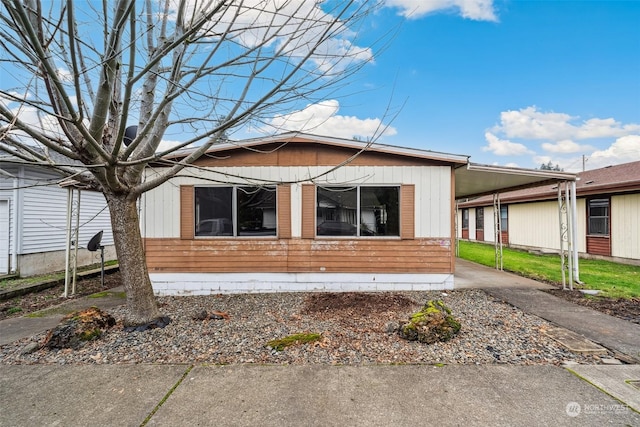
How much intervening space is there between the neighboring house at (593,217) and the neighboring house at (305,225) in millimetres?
6303

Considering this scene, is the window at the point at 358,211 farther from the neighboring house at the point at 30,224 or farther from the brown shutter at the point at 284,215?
the neighboring house at the point at 30,224

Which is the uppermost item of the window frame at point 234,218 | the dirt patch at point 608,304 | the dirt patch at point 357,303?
the window frame at point 234,218

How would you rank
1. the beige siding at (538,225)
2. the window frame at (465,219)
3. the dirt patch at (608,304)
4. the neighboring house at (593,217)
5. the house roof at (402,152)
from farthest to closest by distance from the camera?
the window frame at (465,219) → the beige siding at (538,225) → the neighboring house at (593,217) → the house roof at (402,152) → the dirt patch at (608,304)

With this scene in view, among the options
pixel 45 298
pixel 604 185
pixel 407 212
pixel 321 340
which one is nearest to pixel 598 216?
pixel 604 185

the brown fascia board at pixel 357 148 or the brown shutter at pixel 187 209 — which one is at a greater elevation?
the brown fascia board at pixel 357 148

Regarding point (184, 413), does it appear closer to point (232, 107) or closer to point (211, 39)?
point (232, 107)

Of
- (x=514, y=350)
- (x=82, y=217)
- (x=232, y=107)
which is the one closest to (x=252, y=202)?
(x=232, y=107)

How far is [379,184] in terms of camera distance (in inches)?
248

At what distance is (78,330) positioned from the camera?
148 inches

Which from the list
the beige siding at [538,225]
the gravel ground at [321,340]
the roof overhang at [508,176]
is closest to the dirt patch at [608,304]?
the gravel ground at [321,340]

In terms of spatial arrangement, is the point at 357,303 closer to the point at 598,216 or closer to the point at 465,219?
the point at 598,216

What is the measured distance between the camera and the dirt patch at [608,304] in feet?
15.6

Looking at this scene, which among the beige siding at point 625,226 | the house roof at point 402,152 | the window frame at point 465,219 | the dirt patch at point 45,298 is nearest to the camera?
the dirt patch at point 45,298

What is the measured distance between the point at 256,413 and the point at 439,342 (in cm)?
235
